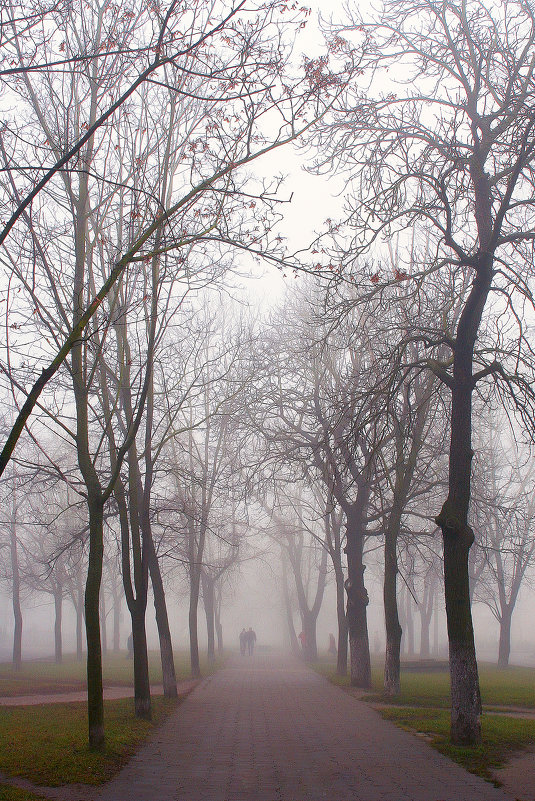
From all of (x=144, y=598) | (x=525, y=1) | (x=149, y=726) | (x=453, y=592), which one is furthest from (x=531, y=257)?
(x=149, y=726)

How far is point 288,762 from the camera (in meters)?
8.97

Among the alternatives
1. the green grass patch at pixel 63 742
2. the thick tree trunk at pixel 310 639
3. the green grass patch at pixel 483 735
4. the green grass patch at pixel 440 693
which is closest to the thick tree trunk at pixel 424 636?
the thick tree trunk at pixel 310 639

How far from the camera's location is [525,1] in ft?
34.7

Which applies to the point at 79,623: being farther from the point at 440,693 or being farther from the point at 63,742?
the point at 63,742

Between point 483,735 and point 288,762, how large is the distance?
318cm

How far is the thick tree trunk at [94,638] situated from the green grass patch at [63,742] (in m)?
0.29

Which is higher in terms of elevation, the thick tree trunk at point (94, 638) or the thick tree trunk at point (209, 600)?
the thick tree trunk at point (94, 638)

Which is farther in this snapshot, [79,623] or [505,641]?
[79,623]

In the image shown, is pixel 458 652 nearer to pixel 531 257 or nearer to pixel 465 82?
pixel 531 257

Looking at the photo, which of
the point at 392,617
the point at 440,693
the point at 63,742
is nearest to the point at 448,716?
the point at 392,617

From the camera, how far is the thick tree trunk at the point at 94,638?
9.02m

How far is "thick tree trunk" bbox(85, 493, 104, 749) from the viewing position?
9.02 metres

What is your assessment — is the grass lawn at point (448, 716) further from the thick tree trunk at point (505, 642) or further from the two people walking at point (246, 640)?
the two people walking at point (246, 640)

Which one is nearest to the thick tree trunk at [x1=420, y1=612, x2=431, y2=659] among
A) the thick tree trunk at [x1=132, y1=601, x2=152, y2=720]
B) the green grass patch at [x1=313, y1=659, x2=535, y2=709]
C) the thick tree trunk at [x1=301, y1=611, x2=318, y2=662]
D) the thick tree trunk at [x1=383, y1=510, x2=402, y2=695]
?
the thick tree trunk at [x1=301, y1=611, x2=318, y2=662]
